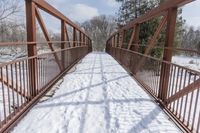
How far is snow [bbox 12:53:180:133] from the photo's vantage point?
247cm

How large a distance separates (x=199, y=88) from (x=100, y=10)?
4491cm

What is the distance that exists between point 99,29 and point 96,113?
3745 centimetres

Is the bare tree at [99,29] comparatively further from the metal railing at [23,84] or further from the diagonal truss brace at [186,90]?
the diagonal truss brace at [186,90]

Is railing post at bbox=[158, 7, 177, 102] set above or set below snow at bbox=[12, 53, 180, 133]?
above

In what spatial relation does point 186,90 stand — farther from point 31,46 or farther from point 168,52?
point 31,46

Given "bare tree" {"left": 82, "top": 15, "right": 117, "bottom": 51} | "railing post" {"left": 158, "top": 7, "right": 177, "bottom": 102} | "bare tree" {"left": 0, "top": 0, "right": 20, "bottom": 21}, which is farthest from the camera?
"bare tree" {"left": 82, "top": 15, "right": 117, "bottom": 51}

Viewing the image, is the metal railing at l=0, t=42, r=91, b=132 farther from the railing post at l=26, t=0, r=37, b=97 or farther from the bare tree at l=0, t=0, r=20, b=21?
the bare tree at l=0, t=0, r=20, b=21

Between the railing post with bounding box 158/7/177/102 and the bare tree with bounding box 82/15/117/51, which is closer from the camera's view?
the railing post with bounding box 158/7/177/102

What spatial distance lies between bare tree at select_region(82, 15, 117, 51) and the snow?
103 ft

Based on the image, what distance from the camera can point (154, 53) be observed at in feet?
36.0

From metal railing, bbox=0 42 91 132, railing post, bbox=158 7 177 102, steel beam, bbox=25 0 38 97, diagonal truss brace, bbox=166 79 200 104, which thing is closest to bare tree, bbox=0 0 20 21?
metal railing, bbox=0 42 91 132

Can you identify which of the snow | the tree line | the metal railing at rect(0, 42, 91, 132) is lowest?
the snow

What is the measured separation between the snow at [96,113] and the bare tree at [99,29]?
31.3 metres

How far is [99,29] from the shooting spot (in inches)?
1556
